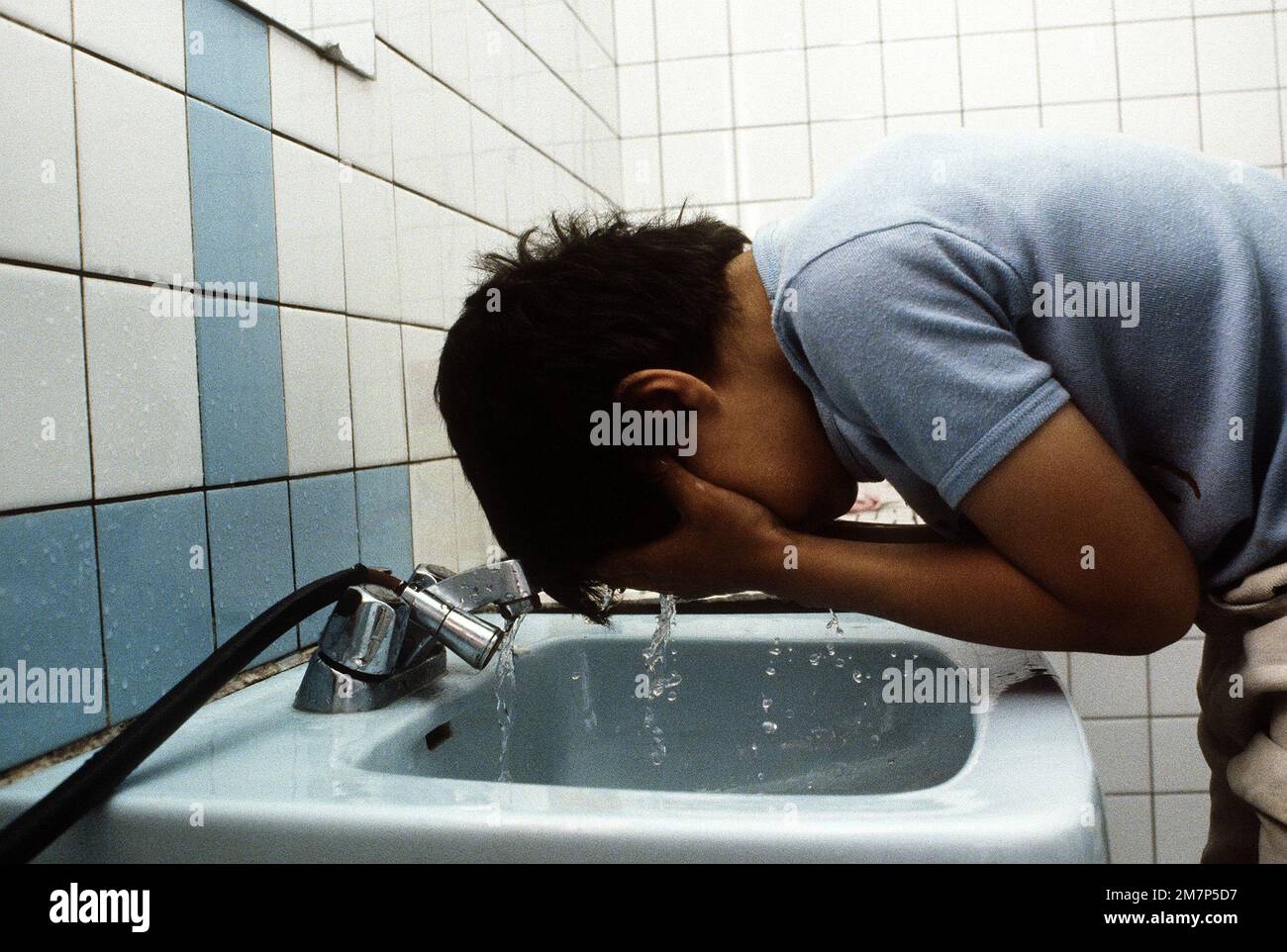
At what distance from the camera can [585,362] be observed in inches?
22.2

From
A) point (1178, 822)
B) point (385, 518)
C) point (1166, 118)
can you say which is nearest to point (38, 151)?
point (385, 518)

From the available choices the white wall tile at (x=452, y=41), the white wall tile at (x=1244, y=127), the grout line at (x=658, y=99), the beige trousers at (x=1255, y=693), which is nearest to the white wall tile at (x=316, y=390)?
the white wall tile at (x=452, y=41)

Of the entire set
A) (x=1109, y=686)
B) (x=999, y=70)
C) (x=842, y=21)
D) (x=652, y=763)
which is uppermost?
(x=842, y=21)

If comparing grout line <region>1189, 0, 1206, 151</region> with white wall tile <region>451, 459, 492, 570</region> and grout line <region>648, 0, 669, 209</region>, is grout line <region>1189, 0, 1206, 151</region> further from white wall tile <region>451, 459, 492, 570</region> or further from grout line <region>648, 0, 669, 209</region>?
white wall tile <region>451, 459, 492, 570</region>

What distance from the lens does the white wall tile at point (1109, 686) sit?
157 centimetres

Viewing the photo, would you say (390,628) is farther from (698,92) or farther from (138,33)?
(698,92)

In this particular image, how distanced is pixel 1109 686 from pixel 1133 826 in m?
0.25

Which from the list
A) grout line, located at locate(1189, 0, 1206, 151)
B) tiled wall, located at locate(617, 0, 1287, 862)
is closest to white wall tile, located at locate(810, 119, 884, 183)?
tiled wall, located at locate(617, 0, 1287, 862)

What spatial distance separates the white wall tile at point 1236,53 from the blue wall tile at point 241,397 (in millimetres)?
1579

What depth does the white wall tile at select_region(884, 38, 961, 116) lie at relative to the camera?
5.32 ft
